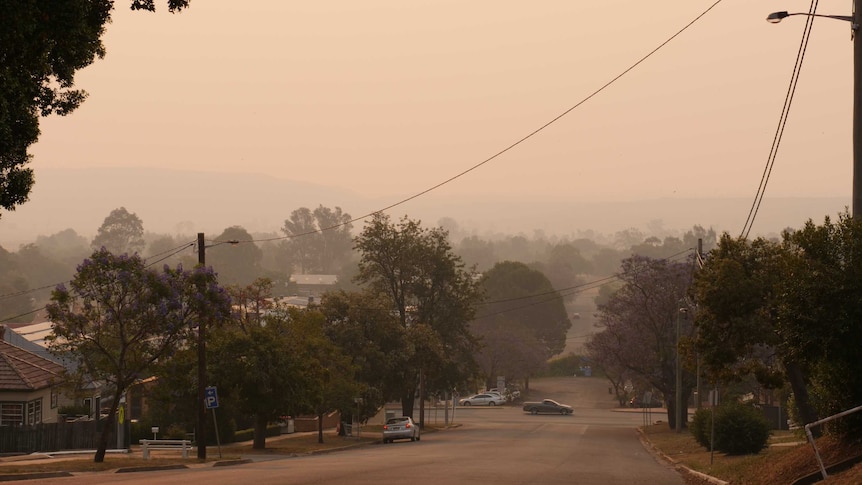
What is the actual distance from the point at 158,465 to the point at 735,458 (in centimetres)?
2060

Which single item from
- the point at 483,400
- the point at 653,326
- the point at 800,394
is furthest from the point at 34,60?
the point at 483,400

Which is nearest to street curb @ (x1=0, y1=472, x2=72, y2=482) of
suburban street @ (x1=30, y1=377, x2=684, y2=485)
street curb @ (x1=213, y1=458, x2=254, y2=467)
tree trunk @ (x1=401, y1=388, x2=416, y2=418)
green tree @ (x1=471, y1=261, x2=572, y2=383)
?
suburban street @ (x1=30, y1=377, x2=684, y2=485)

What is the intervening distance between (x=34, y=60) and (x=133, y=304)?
20.9 m

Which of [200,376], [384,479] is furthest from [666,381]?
[384,479]

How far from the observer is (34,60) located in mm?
17812

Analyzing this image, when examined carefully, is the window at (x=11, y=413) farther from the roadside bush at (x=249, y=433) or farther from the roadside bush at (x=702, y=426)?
the roadside bush at (x=702, y=426)

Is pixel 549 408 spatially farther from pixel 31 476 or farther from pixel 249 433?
pixel 31 476

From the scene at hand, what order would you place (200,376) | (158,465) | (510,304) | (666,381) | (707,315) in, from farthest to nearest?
(510,304) → (666,381) → (200,376) → (158,465) → (707,315)

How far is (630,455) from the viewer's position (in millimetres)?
45125

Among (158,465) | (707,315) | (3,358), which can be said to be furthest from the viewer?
(3,358)

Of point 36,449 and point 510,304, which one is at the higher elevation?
point 510,304

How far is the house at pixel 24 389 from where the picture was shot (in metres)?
45.8

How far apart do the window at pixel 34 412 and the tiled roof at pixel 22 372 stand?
1.13 metres

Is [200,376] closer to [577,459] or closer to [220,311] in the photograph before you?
[220,311]
